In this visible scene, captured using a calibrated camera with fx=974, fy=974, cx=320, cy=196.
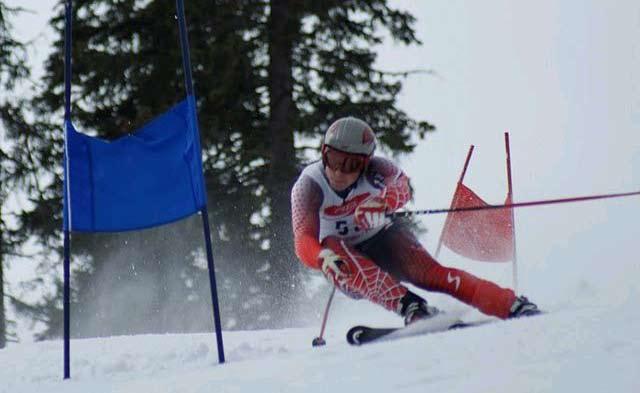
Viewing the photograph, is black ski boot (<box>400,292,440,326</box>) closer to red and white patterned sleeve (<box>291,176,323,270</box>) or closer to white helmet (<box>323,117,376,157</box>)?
red and white patterned sleeve (<box>291,176,323,270</box>)

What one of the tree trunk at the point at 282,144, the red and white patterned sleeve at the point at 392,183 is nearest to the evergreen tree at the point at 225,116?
the tree trunk at the point at 282,144

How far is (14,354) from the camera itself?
6988 mm

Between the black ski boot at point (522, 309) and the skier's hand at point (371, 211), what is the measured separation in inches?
44.2

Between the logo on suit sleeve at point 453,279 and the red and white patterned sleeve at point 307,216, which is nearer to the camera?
the logo on suit sleeve at point 453,279

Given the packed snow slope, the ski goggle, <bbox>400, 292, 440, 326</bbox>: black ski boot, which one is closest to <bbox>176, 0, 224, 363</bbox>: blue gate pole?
the packed snow slope

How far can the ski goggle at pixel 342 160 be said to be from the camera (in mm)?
5844

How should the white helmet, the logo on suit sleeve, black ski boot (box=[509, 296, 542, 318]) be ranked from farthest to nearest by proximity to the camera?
the white helmet < the logo on suit sleeve < black ski boot (box=[509, 296, 542, 318])

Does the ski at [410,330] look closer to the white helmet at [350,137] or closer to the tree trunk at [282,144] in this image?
the white helmet at [350,137]

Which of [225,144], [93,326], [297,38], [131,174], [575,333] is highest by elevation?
[297,38]

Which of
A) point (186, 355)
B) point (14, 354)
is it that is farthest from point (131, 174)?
point (14, 354)

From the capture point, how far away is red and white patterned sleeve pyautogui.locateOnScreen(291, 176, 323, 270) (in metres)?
5.87

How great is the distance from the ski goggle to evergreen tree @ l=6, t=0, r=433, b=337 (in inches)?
274

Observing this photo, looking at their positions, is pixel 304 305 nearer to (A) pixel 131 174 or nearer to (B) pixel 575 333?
(A) pixel 131 174

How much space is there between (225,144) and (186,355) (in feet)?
25.6
